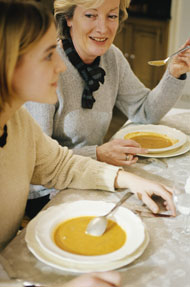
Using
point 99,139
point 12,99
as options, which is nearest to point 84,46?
point 99,139

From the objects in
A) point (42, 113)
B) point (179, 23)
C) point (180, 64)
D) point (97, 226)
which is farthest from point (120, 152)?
point (179, 23)

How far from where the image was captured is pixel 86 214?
3.77 feet

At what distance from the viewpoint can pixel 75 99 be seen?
69.5 inches

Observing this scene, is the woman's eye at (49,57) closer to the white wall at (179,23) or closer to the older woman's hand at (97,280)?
the older woman's hand at (97,280)

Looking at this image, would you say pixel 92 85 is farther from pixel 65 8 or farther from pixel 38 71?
pixel 38 71

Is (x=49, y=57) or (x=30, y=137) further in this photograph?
(x=30, y=137)

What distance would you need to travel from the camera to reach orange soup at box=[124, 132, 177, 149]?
169 cm

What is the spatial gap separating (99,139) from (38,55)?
978 millimetres

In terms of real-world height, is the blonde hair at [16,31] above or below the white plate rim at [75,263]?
above

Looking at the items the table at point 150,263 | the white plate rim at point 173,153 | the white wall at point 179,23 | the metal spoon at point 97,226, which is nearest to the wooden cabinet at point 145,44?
the white wall at point 179,23

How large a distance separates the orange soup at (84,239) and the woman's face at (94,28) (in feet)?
3.05

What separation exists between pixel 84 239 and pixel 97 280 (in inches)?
7.1

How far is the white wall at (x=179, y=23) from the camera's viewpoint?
4125 mm

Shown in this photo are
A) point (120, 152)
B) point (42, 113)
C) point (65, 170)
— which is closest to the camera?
point (65, 170)
